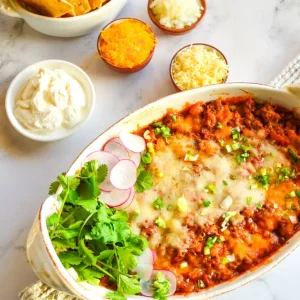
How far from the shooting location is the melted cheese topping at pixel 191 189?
2283mm

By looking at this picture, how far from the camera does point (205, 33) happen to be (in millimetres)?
2791

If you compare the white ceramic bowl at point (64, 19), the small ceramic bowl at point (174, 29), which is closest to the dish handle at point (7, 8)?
the white ceramic bowl at point (64, 19)

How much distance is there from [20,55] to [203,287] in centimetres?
138

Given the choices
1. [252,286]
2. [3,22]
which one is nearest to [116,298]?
[252,286]

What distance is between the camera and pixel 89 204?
2.11 metres

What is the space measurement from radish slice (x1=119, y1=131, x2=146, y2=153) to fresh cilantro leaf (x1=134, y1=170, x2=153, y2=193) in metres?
0.10

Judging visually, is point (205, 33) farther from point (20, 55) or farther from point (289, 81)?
point (20, 55)

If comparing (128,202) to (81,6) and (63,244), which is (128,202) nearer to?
(63,244)

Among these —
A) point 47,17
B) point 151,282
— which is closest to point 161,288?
point 151,282

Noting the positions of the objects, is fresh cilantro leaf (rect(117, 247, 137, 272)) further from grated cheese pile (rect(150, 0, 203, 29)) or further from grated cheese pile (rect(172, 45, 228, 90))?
grated cheese pile (rect(150, 0, 203, 29))

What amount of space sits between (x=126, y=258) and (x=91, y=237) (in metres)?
0.15

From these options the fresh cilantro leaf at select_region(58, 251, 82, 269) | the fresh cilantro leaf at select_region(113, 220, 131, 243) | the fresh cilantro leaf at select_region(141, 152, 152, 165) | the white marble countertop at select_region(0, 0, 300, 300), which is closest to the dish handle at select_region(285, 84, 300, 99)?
the white marble countertop at select_region(0, 0, 300, 300)

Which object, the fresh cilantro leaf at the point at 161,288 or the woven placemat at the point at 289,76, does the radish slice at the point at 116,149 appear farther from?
the woven placemat at the point at 289,76

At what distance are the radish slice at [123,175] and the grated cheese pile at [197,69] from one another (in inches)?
19.6
